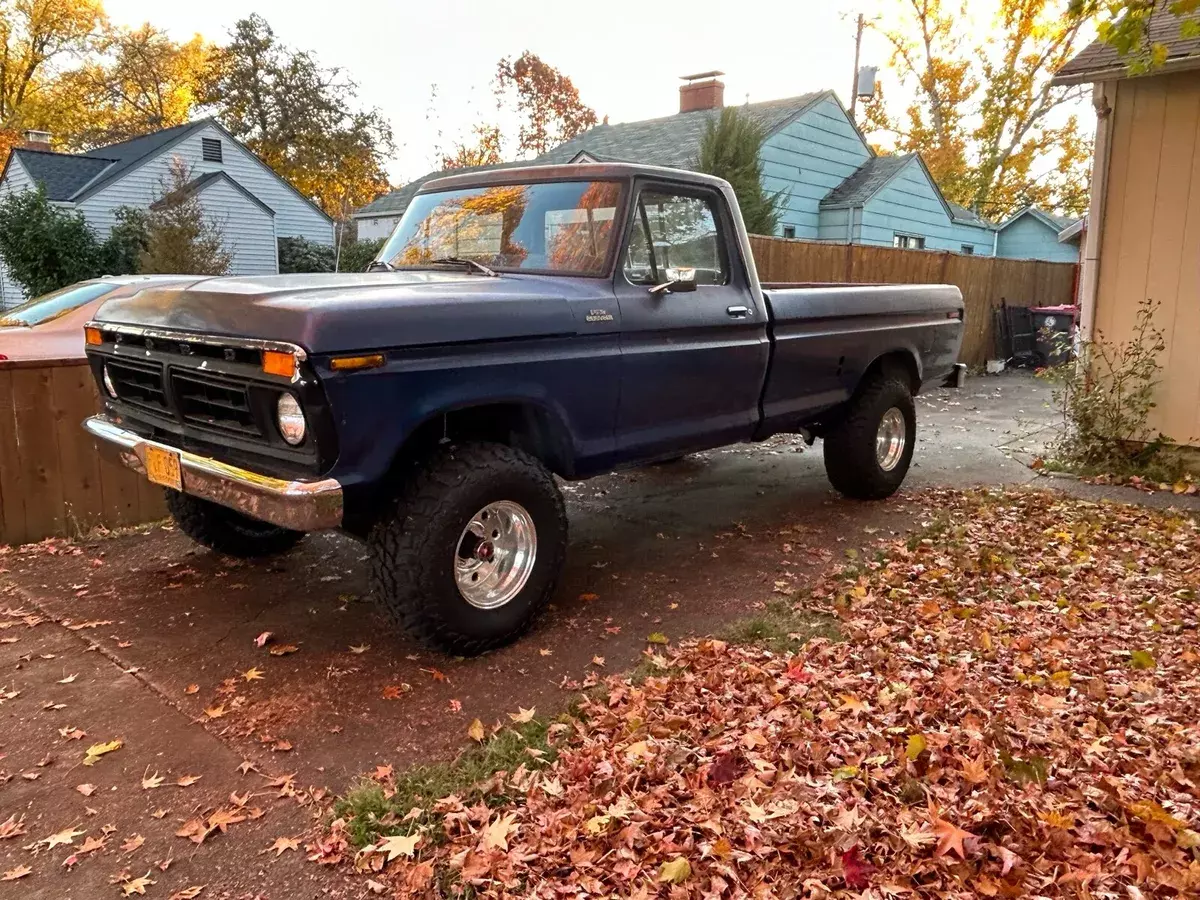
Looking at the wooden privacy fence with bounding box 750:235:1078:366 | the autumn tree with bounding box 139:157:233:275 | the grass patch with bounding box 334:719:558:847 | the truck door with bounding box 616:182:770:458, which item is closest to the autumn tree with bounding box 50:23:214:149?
the autumn tree with bounding box 139:157:233:275

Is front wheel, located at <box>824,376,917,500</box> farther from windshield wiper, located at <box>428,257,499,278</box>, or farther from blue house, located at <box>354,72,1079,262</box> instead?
blue house, located at <box>354,72,1079,262</box>

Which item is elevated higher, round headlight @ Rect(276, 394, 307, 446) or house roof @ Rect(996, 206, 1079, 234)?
house roof @ Rect(996, 206, 1079, 234)

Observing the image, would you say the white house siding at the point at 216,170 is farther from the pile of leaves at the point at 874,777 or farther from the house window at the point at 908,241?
the pile of leaves at the point at 874,777

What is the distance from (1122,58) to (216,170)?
82.1ft

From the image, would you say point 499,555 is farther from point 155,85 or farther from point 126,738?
point 155,85

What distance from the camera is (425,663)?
3.84 metres

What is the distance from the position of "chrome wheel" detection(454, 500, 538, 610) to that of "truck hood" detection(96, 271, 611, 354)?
2.63ft

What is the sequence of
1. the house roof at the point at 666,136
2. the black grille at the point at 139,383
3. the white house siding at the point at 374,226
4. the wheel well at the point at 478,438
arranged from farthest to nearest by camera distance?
the white house siding at the point at 374,226 → the house roof at the point at 666,136 → the black grille at the point at 139,383 → the wheel well at the point at 478,438

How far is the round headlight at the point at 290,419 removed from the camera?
3.31 m

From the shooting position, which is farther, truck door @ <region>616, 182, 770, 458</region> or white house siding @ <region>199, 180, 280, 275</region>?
white house siding @ <region>199, 180, 280, 275</region>

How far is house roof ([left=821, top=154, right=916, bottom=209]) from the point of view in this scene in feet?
66.5

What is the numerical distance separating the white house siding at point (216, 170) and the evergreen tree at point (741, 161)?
13816 millimetres

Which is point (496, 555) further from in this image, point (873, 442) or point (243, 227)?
point (243, 227)

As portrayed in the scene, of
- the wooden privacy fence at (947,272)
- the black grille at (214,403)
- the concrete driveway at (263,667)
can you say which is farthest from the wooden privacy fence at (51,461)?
the wooden privacy fence at (947,272)
